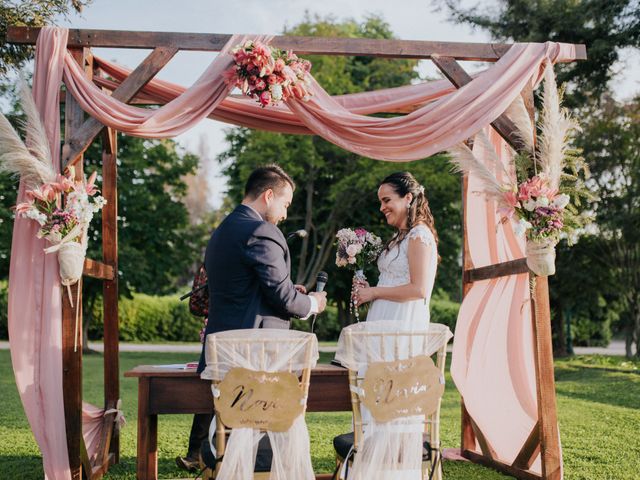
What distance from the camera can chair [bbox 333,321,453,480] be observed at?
3832mm

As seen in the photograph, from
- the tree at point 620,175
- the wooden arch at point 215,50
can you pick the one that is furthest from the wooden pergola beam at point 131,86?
the tree at point 620,175

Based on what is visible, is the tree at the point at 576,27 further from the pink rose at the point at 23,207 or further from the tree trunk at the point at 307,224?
the pink rose at the point at 23,207

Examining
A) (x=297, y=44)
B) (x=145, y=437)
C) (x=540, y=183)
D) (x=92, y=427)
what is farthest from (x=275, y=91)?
(x=92, y=427)

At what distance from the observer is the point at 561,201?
5039mm

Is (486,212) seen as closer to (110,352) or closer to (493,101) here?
(493,101)

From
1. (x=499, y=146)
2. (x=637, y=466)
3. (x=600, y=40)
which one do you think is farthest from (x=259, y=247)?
(x=600, y=40)

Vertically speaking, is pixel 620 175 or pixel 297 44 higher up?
pixel 620 175

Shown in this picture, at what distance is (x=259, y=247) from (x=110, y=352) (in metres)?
3.00

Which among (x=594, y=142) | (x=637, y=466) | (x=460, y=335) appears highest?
(x=594, y=142)

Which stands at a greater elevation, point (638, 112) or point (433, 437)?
point (638, 112)

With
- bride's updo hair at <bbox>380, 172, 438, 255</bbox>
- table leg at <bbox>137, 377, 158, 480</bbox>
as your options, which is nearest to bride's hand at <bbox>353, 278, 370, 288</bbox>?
bride's updo hair at <bbox>380, 172, 438, 255</bbox>

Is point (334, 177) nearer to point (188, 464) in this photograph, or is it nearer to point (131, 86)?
point (188, 464)

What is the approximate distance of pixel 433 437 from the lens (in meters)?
3.97

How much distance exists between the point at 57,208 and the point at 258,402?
2.24 m
